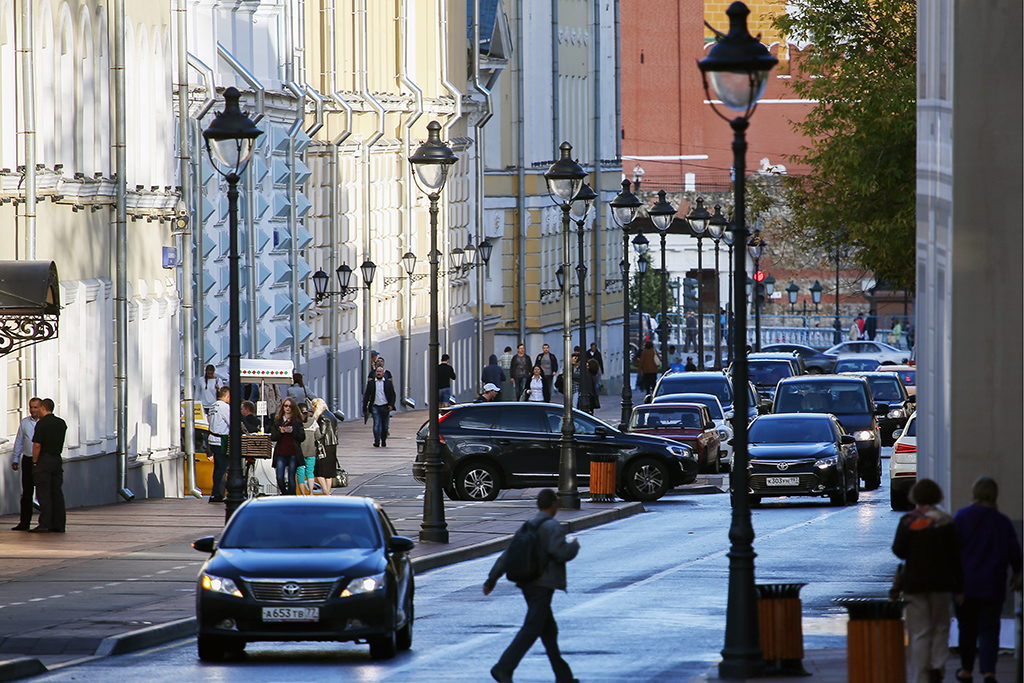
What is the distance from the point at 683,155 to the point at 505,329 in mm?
31755

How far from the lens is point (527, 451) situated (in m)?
33.1

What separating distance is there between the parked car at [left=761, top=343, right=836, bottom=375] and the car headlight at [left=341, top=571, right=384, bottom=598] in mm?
65088

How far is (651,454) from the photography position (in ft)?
110

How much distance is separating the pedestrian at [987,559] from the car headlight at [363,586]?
4.64 metres

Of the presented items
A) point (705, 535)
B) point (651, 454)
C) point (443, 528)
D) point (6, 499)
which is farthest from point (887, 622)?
point (651, 454)

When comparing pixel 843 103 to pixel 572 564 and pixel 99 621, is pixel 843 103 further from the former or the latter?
pixel 99 621

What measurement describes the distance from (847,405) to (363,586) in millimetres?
24256

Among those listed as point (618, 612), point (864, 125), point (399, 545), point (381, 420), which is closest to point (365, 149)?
point (381, 420)

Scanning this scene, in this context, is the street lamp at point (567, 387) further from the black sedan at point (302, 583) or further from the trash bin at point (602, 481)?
the black sedan at point (302, 583)

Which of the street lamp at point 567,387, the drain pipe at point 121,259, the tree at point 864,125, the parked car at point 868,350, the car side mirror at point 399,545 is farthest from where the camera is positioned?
the parked car at point 868,350

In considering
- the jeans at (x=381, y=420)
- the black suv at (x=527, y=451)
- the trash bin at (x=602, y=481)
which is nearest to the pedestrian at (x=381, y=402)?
the jeans at (x=381, y=420)

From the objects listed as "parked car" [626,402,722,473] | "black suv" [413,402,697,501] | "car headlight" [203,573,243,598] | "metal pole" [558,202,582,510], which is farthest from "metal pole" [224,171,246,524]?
"parked car" [626,402,722,473]

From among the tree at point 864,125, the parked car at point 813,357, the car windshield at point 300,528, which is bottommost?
the parked car at point 813,357

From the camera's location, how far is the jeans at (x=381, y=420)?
43594 mm
